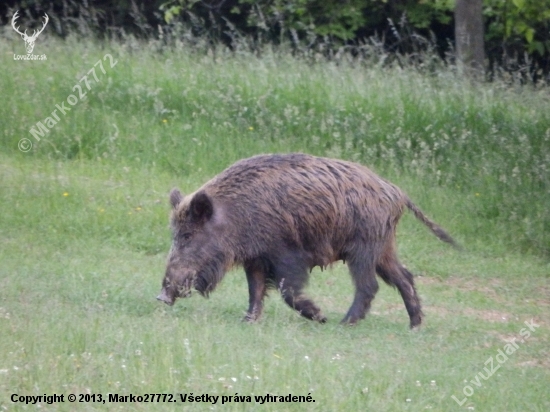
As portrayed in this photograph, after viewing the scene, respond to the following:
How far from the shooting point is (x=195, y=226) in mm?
8500

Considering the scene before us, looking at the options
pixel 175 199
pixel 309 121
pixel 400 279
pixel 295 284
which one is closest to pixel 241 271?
pixel 175 199

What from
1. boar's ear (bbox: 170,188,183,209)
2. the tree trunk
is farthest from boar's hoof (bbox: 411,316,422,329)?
the tree trunk

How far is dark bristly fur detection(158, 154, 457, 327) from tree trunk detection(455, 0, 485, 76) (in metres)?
8.68

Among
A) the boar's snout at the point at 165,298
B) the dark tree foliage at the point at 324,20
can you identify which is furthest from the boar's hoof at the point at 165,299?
the dark tree foliage at the point at 324,20

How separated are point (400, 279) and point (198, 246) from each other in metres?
1.96

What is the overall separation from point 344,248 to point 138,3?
649 inches

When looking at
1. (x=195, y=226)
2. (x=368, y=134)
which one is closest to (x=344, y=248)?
(x=195, y=226)

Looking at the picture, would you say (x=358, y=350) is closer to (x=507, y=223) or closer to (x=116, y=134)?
(x=507, y=223)

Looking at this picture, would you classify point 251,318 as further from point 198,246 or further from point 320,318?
point 198,246

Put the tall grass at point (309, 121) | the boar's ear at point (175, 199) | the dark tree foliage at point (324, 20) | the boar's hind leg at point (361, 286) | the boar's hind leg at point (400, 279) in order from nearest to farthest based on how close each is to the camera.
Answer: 1. the boar's hind leg at point (361, 286)
2. the boar's ear at point (175, 199)
3. the boar's hind leg at point (400, 279)
4. the tall grass at point (309, 121)
5. the dark tree foliage at point (324, 20)

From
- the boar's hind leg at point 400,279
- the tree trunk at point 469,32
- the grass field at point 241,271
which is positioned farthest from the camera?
the tree trunk at point 469,32

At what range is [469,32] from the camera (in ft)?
Result: 56.2

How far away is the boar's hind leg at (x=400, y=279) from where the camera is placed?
888cm

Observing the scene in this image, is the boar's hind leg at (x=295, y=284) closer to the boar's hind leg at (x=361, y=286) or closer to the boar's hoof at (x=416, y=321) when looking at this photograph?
the boar's hind leg at (x=361, y=286)
